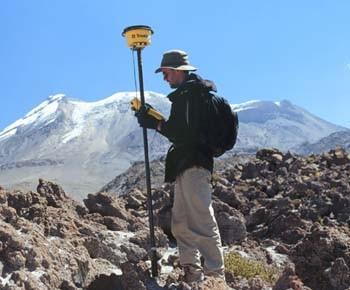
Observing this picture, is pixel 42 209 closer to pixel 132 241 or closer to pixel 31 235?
pixel 132 241

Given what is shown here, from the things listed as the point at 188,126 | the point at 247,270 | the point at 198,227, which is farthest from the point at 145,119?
the point at 247,270

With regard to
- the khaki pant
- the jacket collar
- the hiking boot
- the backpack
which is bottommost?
the hiking boot

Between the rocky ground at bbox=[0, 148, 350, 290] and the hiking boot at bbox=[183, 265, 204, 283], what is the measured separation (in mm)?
196

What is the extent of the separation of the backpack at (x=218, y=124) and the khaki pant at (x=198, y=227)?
279mm

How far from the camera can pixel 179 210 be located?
6.65 metres

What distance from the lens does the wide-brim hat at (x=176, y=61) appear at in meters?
6.60

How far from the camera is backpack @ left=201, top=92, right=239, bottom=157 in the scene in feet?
21.0

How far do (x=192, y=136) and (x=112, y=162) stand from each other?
17138 centimetres

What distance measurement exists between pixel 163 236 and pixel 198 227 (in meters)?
3.96

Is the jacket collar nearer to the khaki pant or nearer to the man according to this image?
the man

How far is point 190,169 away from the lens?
655 cm

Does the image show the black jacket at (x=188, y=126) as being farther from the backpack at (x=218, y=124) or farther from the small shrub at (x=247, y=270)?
the small shrub at (x=247, y=270)

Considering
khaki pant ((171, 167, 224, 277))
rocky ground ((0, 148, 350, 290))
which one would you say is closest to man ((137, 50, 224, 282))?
khaki pant ((171, 167, 224, 277))

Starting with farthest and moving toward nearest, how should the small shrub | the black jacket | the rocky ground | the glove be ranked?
the small shrub, the glove, the rocky ground, the black jacket
